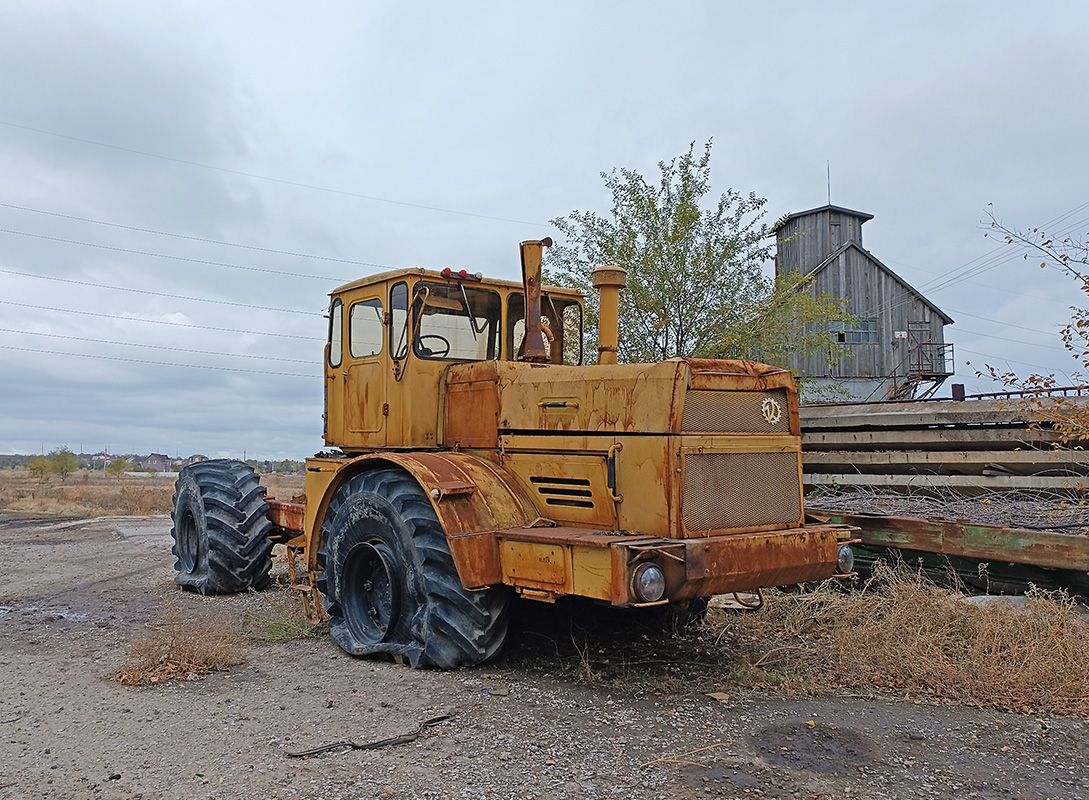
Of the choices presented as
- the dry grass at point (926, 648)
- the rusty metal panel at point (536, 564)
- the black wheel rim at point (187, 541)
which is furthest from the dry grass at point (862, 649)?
the black wheel rim at point (187, 541)

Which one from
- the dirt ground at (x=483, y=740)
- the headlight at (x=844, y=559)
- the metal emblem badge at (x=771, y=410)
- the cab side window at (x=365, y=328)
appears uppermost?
the cab side window at (x=365, y=328)

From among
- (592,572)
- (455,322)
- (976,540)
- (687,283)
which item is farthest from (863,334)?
(592,572)

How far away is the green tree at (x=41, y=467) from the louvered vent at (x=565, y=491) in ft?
137

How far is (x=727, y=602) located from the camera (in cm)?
817

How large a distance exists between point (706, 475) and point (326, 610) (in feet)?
10.5

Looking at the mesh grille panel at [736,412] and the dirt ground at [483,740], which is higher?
the mesh grille panel at [736,412]

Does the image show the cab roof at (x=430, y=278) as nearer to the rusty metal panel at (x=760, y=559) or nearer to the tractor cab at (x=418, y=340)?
→ the tractor cab at (x=418, y=340)

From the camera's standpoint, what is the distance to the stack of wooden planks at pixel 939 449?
798 centimetres

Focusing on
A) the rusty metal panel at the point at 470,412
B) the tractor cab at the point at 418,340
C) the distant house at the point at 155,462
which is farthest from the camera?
the distant house at the point at 155,462

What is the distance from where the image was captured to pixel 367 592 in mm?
6789

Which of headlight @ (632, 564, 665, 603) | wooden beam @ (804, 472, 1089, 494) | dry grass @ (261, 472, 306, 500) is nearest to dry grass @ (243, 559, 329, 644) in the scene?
dry grass @ (261, 472, 306, 500)

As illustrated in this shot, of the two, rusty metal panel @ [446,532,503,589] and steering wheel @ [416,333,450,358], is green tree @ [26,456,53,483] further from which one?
rusty metal panel @ [446,532,503,589]

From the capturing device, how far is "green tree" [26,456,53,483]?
4156 centimetres

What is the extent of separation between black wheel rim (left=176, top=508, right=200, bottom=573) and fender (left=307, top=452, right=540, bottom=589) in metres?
4.07
